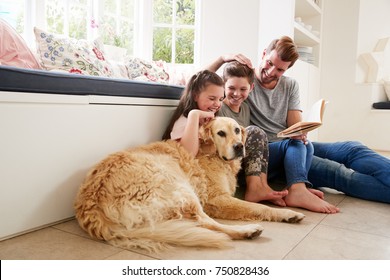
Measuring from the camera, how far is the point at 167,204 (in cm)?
126

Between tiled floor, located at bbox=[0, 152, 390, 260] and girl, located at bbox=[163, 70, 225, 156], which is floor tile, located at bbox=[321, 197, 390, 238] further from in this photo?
girl, located at bbox=[163, 70, 225, 156]

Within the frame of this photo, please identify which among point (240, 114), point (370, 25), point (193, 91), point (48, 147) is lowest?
point (48, 147)

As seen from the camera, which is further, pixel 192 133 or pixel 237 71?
pixel 237 71

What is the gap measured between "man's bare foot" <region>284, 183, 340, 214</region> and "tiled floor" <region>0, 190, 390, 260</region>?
0.49 feet

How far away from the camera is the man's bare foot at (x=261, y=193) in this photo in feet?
5.83

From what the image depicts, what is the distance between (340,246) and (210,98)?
0.95 meters

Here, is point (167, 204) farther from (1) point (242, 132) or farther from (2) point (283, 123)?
(2) point (283, 123)

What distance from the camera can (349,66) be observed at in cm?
486

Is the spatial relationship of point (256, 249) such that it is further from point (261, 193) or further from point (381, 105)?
point (381, 105)

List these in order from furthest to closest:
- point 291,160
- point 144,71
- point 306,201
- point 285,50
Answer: point 144,71 < point 285,50 < point 291,160 < point 306,201

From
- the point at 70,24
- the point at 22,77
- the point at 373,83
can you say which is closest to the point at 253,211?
the point at 22,77

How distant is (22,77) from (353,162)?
A: 189cm

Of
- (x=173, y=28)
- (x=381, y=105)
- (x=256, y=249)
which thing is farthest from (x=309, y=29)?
(x=256, y=249)

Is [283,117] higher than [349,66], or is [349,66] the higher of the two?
[349,66]
